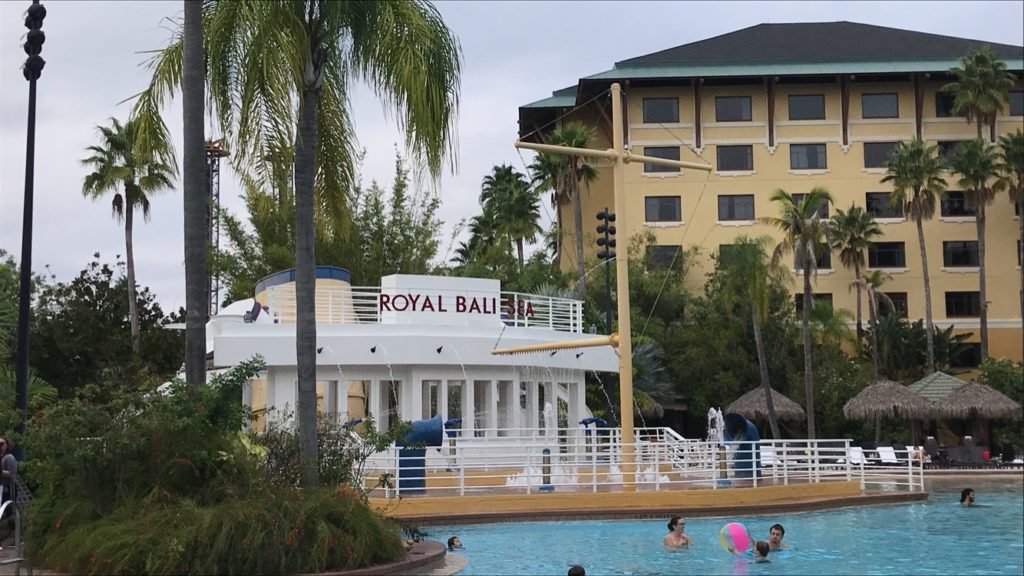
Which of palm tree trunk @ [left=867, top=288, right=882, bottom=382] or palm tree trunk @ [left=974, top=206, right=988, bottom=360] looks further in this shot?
palm tree trunk @ [left=974, top=206, right=988, bottom=360]

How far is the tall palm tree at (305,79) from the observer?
14.6 meters

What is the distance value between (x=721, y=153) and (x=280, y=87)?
151 ft

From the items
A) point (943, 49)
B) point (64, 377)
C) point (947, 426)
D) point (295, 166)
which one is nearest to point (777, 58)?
point (943, 49)

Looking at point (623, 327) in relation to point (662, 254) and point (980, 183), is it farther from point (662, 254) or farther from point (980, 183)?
point (980, 183)

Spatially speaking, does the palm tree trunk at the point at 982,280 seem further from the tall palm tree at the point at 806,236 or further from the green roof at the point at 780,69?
the tall palm tree at the point at 806,236

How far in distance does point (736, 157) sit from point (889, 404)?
20.7m

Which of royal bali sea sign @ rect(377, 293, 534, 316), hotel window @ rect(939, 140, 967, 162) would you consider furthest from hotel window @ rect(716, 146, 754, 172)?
royal bali sea sign @ rect(377, 293, 534, 316)

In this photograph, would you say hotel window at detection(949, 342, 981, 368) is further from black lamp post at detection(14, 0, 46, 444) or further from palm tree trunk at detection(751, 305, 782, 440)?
black lamp post at detection(14, 0, 46, 444)

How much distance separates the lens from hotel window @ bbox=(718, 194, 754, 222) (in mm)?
58125

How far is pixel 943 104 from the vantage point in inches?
2309

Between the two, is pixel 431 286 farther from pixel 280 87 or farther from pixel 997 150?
pixel 997 150

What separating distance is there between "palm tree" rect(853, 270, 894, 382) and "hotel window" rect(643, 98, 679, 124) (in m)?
11.7

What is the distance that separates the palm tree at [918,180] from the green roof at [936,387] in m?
9.91

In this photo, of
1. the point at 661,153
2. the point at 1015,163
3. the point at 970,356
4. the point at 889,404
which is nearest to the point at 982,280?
the point at 970,356
